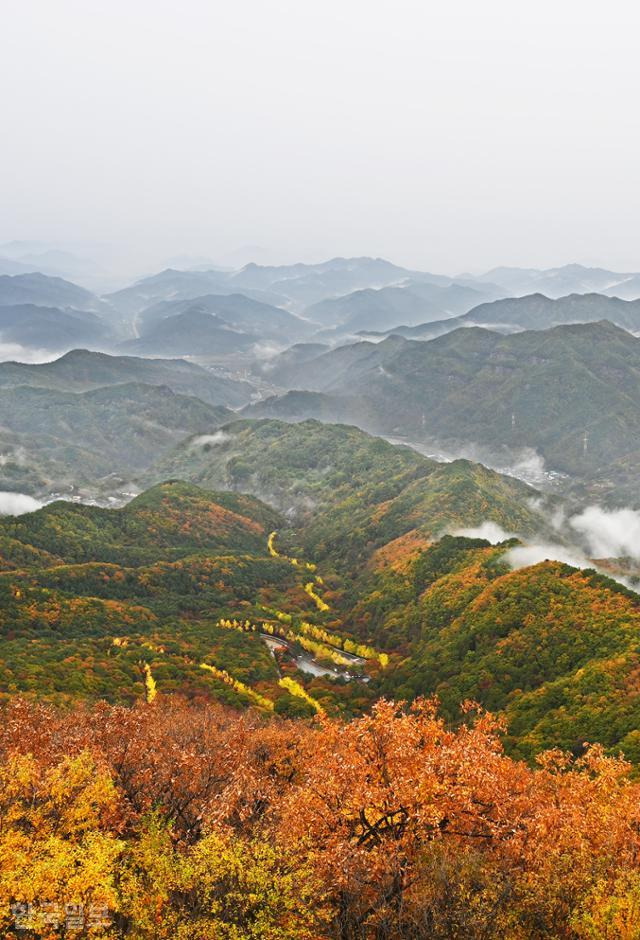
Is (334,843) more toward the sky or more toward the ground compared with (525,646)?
more toward the sky

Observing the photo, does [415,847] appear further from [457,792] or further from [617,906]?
[617,906]

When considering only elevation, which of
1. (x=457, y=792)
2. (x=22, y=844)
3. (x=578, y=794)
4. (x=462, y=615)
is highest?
(x=457, y=792)

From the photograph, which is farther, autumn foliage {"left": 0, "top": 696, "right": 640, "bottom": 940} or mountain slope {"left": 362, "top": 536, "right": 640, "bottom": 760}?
mountain slope {"left": 362, "top": 536, "right": 640, "bottom": 760}

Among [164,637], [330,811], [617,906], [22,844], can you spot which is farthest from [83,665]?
[617,906]

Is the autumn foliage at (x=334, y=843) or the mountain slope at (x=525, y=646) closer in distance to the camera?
the autumn foliage at (x=334, y=843)

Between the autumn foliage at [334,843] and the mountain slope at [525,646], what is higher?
the autumn foliage at [334,843]

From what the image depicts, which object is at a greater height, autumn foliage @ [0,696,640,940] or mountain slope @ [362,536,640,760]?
autumn foliage @ [0,696,640,940]

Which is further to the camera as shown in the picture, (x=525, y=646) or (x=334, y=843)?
(x=525, y=646)

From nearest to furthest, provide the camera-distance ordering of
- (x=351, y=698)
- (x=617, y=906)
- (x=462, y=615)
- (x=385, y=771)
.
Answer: (x=617, y=906)
(x=385, y=771)
(x=351, y=698)
(x=462, y=615)
